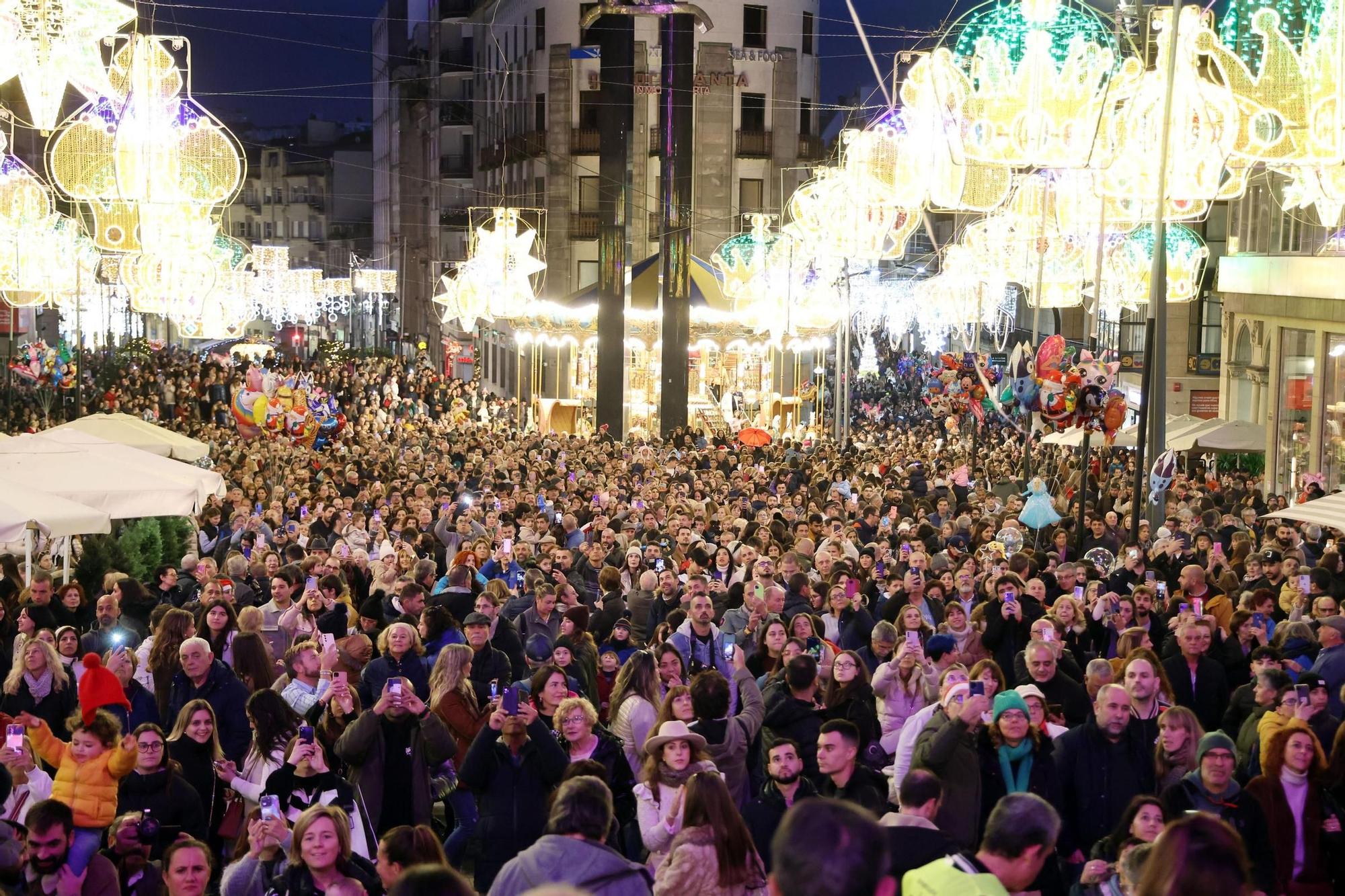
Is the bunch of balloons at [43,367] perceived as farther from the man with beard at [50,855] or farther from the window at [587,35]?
the man with beard at [50,855]

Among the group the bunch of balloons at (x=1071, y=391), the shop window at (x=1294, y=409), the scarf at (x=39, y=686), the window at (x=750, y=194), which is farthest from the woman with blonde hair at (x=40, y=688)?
Answer: the window at (x=750, y=194)

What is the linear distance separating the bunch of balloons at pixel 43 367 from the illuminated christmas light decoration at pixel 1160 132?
19578 millimetres

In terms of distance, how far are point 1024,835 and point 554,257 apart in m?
53.7

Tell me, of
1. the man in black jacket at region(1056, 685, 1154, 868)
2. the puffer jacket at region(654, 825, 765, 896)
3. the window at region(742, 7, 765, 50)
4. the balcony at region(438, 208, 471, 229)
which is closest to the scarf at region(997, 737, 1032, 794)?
the man in black jacket at region(1056, 685, 1154, 868)

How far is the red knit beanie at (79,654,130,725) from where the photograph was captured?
8469 millimetres

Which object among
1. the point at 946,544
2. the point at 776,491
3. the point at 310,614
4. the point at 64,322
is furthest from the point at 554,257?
the point at 310,614

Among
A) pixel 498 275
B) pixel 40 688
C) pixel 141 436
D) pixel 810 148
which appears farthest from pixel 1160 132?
pixel 810 148

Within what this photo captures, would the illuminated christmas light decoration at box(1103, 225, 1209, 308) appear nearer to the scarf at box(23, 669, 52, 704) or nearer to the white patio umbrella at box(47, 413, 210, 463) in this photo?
the white patio umbrella at box(47, 413, 210, 463)

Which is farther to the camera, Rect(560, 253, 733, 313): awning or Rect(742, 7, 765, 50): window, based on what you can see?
Rect(742, 7, 765, 50): window

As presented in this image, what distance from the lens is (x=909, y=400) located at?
53688 mm

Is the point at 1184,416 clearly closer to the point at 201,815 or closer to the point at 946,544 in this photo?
the point at 946,544

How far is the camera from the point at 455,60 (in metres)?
80.0

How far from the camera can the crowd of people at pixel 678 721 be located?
19.1ft

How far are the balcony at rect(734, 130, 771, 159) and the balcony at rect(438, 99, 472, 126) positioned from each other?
912 inches
